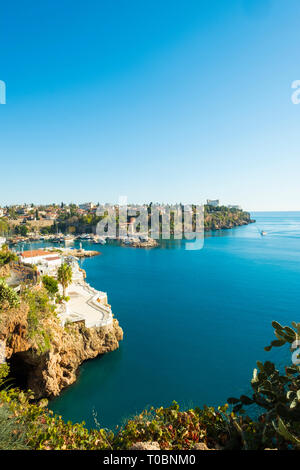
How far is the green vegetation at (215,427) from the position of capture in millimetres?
3594

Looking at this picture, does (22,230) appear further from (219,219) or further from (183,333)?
(183,333)

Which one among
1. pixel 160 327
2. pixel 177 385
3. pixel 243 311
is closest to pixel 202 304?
pixel 243 311

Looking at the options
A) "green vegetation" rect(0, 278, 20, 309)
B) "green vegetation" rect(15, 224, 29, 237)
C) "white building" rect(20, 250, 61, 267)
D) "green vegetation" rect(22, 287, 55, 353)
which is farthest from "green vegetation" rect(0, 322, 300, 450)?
"green vegetation" rect(15, 224, 29, 237)

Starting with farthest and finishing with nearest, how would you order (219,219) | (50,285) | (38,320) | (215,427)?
(219,219), (50,285), (38,320), (215,427)

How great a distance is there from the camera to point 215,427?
4512 millimetres

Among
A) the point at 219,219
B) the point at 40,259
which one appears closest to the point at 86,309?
the point at 40,259

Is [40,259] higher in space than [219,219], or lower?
lower

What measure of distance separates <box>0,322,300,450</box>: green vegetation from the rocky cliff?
16.0 ft

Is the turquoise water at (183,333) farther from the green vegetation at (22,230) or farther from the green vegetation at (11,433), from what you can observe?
the green vegetation at (22,230)

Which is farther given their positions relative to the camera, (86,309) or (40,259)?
(40,259)

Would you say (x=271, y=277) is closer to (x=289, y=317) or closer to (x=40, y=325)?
(x=289, y=317)

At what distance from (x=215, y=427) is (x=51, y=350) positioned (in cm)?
917

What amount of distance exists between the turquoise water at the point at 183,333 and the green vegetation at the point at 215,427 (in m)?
7.22
